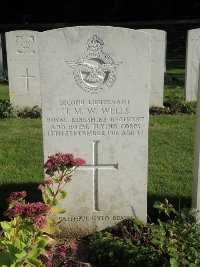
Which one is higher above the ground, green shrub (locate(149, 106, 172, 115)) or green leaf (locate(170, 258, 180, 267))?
green shrub (locate(149, 106, 172, 115))

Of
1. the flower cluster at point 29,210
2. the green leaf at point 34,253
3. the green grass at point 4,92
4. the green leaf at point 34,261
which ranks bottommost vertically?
the green leaf at point 34,261

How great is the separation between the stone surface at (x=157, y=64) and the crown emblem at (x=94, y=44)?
4.85 meters

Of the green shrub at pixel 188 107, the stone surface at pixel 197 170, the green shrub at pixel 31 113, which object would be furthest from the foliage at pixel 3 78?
the stone surface at pixel 197 170

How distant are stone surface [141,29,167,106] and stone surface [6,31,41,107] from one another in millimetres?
2324

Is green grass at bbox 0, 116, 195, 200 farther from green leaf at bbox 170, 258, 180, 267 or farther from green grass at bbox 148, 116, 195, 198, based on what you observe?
green leaf at bbox 170, 258, 180, 267

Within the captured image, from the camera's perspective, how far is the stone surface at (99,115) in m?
3.23

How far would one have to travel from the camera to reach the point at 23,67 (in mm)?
7797

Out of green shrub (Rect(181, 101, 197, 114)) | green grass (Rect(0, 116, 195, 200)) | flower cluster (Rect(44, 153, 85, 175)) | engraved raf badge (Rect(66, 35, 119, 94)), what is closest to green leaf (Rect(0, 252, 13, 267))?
flower cluster (Rect(44, 153, 85, 175))

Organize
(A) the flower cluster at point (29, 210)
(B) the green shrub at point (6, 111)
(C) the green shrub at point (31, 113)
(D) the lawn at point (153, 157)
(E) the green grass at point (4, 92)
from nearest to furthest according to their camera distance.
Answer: (A) the flower cluster at point (29, 210) → (D) the lawn at point (153, 157) → (B) the green shrub at point (6, 111) → (C) the green shrub at point (31, 113) → (E) the green grass at point (4, 92)

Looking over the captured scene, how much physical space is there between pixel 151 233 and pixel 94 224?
0.59 meters

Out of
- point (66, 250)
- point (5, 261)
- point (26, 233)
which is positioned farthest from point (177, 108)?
point (5, 261)

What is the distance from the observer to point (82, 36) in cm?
Result: 322

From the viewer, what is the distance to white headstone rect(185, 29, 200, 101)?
314 inches

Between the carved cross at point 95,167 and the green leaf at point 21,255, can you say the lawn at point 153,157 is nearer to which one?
the carved cross at point 95,167
